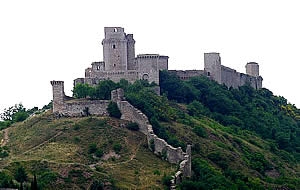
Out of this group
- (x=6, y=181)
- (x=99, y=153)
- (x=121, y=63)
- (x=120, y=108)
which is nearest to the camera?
(x=6, y=181)

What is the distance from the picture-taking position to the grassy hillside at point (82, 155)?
5797cm

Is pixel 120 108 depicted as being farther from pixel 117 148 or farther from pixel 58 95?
pixel 117 148

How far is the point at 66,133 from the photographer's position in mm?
68812

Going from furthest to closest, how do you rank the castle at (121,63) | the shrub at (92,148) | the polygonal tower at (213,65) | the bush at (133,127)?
the polygonal tower at (213,65)
the castle at (121,63)
the bush at (133,127)
the shrub at (92,148)

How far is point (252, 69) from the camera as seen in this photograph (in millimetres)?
113250

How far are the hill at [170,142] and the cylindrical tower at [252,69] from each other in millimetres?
14515

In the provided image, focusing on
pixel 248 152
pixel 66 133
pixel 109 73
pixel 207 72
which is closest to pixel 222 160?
pixel 248 152

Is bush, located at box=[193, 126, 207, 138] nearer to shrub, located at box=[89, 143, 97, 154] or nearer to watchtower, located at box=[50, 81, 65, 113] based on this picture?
watchtower, located at box=[50, 81, 65, 113]

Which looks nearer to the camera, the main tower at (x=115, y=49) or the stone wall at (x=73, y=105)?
the stone wall at (x=73, y=105)

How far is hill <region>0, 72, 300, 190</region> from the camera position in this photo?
60156mm

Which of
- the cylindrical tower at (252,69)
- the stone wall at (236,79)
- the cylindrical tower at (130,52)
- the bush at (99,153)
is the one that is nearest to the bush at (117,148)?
the bush at (99,153)

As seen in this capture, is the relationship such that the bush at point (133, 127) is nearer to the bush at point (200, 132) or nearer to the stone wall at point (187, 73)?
the bush at point (200, 132)

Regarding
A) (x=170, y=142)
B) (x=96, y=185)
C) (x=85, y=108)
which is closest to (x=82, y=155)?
(x=96, y=185)

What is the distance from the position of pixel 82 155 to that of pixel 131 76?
2344 centimetres
